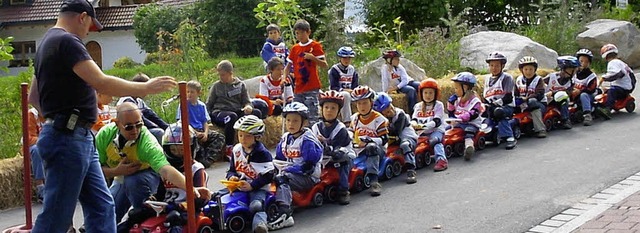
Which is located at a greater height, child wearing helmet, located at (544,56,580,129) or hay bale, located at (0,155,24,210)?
child wearing helmet, located at (544,56,580,129)

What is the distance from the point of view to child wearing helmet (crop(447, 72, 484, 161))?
38.9 ft

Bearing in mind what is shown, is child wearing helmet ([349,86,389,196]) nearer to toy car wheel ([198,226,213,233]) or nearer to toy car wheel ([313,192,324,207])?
toy car wheel ([313,192,324,207])

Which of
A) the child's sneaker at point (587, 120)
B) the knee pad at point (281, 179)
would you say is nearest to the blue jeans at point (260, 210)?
the knee pad at point (281, 179)

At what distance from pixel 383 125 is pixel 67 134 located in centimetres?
525

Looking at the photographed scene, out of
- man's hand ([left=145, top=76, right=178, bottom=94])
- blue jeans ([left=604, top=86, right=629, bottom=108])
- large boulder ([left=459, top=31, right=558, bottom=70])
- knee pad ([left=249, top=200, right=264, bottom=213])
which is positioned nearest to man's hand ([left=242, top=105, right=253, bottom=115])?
knee pad ([left=249, top=200, right=264, bottom=213])

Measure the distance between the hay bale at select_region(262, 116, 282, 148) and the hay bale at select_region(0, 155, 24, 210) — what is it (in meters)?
4.01

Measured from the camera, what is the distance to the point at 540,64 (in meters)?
19.8

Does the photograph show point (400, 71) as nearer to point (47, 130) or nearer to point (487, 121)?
point (487, 121)

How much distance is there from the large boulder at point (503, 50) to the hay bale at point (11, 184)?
456 inches

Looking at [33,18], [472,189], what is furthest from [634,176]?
[33,18]

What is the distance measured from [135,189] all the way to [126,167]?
220 millimetres

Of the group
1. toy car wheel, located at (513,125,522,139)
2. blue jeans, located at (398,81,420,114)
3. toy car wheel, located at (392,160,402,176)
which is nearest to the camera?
toy car wheel, located at (392,160,402,176)

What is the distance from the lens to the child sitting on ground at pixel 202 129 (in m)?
11.7

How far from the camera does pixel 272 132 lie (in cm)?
1331
